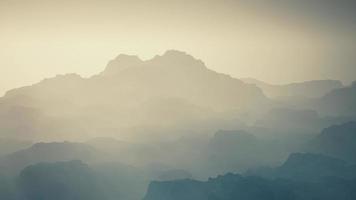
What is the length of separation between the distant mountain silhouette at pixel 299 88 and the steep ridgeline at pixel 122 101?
9.1 inches

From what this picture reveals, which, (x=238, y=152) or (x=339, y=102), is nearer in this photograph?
(x=339, y=102)

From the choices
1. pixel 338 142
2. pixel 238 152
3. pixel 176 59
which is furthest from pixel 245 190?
pixel 176 59

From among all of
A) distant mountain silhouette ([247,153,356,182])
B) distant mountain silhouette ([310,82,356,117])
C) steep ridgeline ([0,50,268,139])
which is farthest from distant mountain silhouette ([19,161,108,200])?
distant mountain silhouette ([310,82,356,117])

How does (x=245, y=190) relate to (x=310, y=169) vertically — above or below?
below

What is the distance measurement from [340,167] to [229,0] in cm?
425

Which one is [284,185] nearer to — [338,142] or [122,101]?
[338,142]

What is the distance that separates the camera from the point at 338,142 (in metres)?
8.14

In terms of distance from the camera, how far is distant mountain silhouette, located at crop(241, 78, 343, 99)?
8211 mm

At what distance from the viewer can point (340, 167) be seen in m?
8.06

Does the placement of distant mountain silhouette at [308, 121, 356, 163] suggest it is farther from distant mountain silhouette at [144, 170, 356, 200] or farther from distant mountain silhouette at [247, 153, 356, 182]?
distant mountain silhouette at [144, 170, 356, 200]

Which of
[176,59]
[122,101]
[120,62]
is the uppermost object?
[176,59]

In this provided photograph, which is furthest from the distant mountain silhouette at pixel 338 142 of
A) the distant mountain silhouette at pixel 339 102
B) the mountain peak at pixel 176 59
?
the mountain peak at pixel 176 59

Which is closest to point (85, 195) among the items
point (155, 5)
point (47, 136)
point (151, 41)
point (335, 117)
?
point (47, 136)

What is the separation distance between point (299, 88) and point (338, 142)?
1.42 meters
